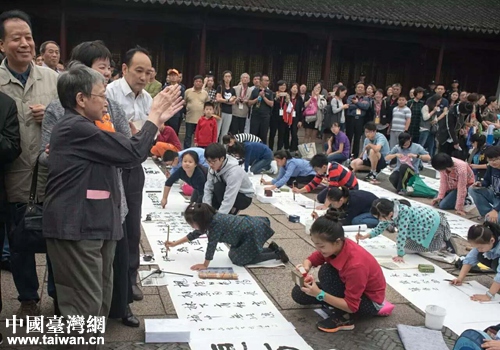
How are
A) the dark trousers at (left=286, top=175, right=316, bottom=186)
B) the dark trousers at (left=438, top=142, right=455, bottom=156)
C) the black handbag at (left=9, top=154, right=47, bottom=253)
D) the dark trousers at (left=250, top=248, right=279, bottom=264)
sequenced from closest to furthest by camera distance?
the black handbag at (left=9, top=154, right=47, bottom=253), the dark trousers at (left=250, top=248, right=279, bottom=264), the dark trousers at (left=286, top=175, right=316, bottom=186), the dark trousers at (left=438, top=142, right=455, bottom=156)

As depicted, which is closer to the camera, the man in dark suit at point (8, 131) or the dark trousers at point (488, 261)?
the man in dark suit at point (8, 131)

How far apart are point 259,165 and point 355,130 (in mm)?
3035

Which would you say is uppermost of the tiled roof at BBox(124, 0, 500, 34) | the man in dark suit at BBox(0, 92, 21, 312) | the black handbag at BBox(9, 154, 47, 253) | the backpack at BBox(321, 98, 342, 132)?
the tiled roof at BBox(124, 0, 500, 34)

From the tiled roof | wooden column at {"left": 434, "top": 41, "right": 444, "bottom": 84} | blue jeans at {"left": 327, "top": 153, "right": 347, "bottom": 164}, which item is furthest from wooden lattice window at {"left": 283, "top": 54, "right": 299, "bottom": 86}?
blue jeans at {"left": 327, "top": 153, "right": 347, "bottom": 164}

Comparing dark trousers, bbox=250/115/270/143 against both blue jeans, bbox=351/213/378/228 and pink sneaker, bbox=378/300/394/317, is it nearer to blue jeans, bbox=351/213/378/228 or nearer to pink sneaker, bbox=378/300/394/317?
blue jeans, bbox=351/213/378/228

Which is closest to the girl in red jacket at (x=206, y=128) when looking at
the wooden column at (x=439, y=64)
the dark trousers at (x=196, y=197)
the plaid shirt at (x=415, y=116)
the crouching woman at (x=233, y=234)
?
the dark trousers at (x=196, y=197)

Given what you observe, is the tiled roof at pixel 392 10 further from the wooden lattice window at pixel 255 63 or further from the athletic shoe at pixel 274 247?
the athletic shoe at pixel 274 247

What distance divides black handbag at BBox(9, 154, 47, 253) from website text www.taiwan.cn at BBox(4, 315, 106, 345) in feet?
1.27

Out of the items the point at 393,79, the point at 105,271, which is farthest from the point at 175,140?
the point at 393,79

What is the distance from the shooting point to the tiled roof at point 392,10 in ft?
38.8

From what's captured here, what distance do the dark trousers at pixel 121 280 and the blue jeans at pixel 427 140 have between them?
856cm

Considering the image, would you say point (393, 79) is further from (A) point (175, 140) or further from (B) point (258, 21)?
(A) point (175, 140)

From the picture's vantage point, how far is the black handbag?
9.15ft

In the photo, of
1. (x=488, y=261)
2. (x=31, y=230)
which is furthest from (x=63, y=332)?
(x=488, y=261)
